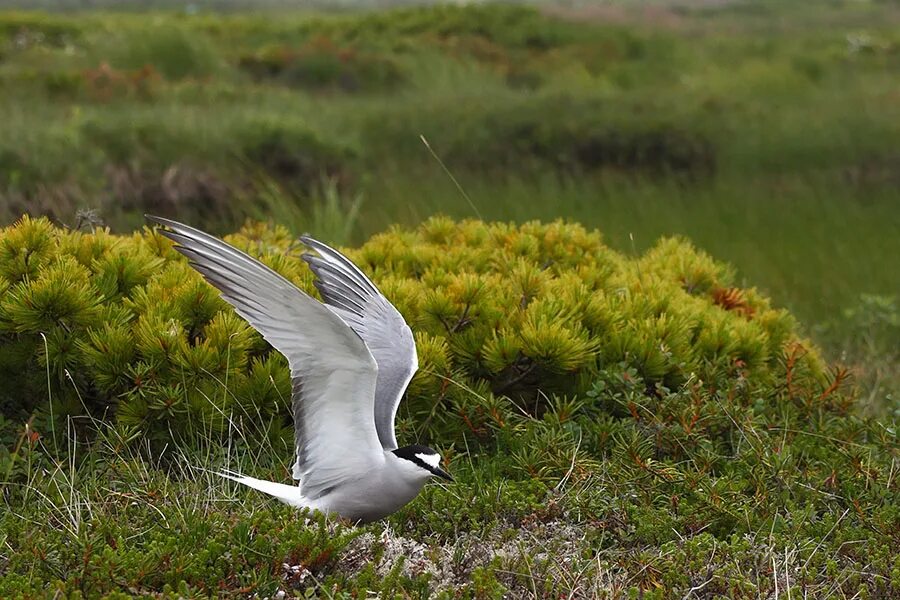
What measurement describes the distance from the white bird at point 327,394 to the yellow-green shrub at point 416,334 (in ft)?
2.18

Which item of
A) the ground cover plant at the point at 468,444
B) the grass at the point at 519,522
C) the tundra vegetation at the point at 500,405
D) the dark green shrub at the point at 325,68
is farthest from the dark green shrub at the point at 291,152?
the dark green shrub at the point at 325,68

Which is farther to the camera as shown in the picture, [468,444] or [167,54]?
[167,54]

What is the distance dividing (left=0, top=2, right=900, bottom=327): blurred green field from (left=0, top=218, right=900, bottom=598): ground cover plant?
0.76 metres

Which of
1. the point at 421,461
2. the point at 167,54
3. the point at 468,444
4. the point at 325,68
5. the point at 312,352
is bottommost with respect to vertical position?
the point at 325,68

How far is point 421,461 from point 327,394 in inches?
14.0

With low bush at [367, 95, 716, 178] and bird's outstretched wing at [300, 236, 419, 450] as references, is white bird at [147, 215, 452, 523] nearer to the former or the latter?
bird's outstretched wing at [300, 236, 419, 450]

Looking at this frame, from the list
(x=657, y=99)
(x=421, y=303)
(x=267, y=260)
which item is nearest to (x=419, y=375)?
(x=421, y=303)

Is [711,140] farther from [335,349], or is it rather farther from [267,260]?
[335,349]

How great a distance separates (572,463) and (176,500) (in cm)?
121

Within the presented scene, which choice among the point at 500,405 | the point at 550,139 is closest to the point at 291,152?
the point at 550,139

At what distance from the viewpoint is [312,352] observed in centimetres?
319

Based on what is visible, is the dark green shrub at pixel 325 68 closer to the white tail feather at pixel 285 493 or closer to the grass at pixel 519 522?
Answer: the grass at pixel 519 522

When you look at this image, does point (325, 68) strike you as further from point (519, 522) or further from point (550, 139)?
point (519, 522)

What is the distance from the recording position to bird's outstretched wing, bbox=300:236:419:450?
10.8 ft
